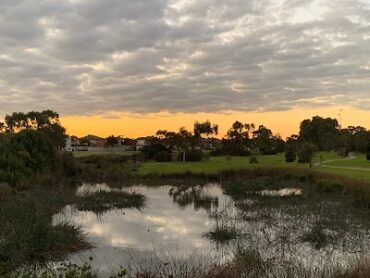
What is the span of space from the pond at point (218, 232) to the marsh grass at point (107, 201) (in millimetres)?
489

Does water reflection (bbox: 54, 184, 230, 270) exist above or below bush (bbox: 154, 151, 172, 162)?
below

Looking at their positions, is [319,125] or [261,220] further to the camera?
[319,125]

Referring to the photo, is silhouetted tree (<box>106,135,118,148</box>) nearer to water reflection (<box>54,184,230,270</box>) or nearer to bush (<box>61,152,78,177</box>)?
bush (<box>61,152,78,177</box>)

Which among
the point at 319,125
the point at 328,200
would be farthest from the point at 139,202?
the point at 319,125

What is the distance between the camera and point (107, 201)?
1194 inches

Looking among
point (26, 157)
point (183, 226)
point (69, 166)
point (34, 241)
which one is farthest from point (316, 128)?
point (34, 241)

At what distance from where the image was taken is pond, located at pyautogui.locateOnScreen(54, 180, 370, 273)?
15578 millimetres

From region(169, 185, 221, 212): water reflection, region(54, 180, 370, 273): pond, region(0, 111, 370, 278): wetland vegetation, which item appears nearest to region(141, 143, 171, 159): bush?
region(0, 111, 370, 278): wetland vegetation

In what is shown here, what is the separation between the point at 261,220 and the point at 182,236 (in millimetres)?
5025

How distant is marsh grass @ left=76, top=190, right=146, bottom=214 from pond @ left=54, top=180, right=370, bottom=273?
489mm

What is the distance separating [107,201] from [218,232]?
13148 millimetres

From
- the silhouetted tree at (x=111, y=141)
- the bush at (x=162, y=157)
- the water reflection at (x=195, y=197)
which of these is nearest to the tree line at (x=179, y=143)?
the bush at (x=162, y=157)

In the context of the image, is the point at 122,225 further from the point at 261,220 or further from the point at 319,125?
the point at 319,125

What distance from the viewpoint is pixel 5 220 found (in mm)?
18953
